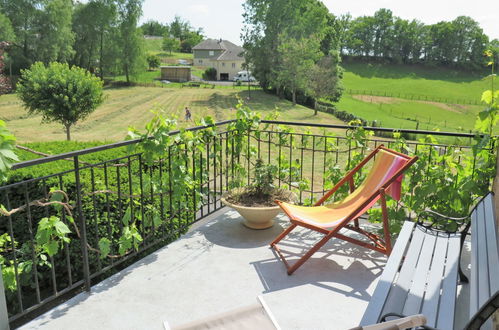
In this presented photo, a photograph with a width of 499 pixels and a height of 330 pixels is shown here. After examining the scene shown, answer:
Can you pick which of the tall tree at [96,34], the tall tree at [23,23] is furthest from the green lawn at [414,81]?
the tall tree at [23,23]

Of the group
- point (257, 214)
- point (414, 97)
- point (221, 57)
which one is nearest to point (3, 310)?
point (257, 214)

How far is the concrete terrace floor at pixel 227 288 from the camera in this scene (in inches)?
106

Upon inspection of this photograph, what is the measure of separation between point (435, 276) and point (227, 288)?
154cm

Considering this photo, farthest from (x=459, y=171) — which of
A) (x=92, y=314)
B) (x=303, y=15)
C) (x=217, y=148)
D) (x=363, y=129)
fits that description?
(x=303, y=15)

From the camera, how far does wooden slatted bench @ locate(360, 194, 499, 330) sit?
1778 millimetres

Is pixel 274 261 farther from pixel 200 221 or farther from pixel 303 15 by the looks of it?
pixel 303 15

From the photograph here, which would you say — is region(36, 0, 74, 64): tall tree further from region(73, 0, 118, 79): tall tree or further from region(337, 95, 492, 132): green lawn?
region(337, 95, 492, 132): green lawn

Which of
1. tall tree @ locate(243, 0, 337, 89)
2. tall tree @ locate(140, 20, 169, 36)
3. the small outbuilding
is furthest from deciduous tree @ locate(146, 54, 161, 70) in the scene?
tall tree @ locate(140, 20, 169, 36)

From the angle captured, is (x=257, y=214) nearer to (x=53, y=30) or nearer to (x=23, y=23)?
(x=53, y=30)

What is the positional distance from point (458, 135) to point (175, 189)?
2.57 metres

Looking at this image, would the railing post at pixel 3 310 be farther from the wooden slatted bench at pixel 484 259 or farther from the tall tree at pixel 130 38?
the tall tree at pixel 130 38

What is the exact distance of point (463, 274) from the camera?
303 cm

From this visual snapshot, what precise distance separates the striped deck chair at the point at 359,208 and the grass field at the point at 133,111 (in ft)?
60.9

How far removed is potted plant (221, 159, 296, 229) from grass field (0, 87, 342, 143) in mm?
17715
